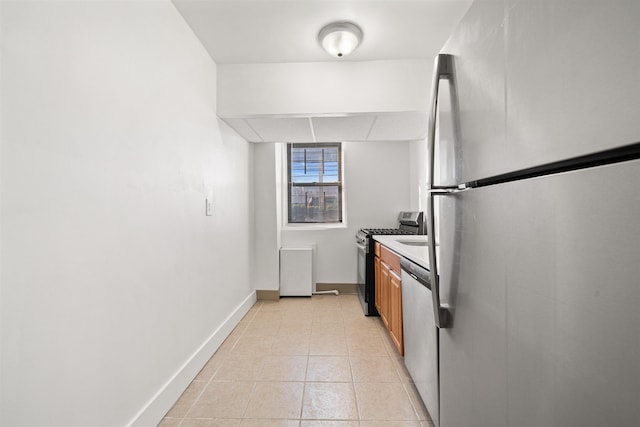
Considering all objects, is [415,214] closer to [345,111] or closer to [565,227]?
[345,111]

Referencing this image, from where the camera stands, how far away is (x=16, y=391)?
3.00ft

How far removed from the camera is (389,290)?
8.83 feet

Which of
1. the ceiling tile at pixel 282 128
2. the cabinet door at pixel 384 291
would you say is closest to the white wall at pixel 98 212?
the ceiling tile at pixel 282 128

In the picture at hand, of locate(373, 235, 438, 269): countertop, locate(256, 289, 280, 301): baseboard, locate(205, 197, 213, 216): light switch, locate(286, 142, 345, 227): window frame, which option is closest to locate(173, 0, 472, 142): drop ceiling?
locate(205, 197, 213, 216): light switch

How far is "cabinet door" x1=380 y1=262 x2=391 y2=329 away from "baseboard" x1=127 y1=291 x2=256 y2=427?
1.49 m

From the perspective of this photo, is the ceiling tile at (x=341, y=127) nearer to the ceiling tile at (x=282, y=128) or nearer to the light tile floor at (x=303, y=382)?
the ceiling tile at (x=282, y=128)

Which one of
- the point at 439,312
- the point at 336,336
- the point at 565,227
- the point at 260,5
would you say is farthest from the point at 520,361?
the point at 336,336

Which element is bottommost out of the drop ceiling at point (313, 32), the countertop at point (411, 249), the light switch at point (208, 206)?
the countertop at point (411, 249)

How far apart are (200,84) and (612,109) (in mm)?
2451

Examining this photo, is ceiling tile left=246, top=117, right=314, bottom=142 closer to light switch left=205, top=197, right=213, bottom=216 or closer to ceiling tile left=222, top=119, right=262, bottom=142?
ceiling tile left=222, top=119, right=262, bottom=142

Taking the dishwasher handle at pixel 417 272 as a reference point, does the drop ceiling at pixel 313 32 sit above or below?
above

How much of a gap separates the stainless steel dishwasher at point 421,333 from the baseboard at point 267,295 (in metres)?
2.26

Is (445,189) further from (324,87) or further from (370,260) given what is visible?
(370,260)

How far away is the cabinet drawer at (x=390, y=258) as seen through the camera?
7.95 feet
